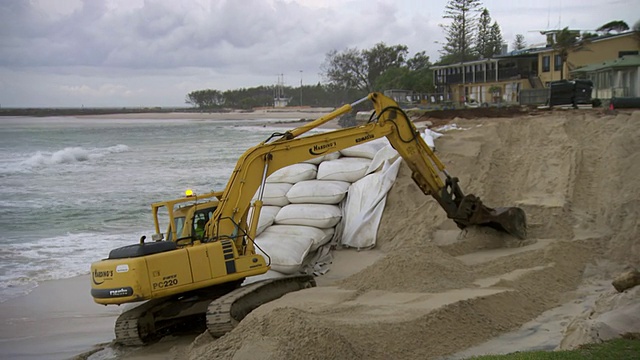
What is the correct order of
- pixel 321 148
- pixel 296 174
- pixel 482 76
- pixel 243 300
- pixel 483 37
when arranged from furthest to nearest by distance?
pixel 483 37, pixel 482 76, pixel 296 174, pixel 321 148, pixel 243 300

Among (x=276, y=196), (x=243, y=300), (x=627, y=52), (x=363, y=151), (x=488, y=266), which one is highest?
(x=627, y=52)

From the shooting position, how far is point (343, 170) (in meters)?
13.8

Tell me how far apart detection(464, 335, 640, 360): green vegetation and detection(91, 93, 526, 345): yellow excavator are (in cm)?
357

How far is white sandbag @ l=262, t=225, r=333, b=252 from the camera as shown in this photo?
11.8 meters

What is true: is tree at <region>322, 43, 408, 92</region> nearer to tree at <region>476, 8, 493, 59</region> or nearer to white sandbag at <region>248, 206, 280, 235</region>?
tree at <region>476, 8, 493, 59</region>

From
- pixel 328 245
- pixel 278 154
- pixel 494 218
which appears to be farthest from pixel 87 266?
pixel 494 218

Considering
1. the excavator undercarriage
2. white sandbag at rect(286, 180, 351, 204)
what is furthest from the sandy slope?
white sandbag at rect(286, 180, 351, 204)

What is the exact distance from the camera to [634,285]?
7617mm

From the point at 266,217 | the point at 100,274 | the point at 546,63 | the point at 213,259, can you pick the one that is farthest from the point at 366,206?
the point at 546,63

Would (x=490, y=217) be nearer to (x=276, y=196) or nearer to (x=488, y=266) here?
(x=488, y=266)

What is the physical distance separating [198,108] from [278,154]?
5068 inches

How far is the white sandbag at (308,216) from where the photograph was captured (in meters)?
12.3

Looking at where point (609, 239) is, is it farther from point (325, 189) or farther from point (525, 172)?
point (325, 189)

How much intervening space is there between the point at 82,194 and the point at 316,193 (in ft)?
52.3
